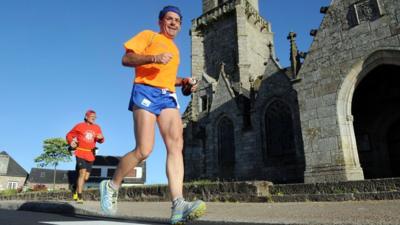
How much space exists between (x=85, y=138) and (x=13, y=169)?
180ft

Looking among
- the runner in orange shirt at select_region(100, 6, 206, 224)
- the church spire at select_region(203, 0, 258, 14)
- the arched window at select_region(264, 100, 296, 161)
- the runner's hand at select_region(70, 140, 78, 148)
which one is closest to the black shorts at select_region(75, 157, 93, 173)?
the runner's hand at select_region(70, 140, 78, 148)

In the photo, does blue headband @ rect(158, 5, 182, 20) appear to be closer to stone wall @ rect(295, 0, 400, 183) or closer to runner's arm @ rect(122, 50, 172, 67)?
runner's arm @ rect(122, 50, 172, 67)

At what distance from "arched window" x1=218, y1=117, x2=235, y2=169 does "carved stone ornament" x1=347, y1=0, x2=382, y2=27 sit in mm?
11152

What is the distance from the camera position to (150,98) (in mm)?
3039

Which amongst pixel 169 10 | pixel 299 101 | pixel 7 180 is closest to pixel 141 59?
pixel 169 10

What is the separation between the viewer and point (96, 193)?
35.0ft

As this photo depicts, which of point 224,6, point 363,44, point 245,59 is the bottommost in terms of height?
point 363,44

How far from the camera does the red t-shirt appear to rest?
687cm

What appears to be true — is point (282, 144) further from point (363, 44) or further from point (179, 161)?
point (179, 161)

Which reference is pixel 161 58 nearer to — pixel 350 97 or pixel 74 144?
pixel 74 144

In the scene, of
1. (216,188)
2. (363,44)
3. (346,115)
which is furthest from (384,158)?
(216,188)

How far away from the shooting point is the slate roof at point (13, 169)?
52.6 metres

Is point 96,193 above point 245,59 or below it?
below

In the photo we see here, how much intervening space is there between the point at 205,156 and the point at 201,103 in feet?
13.6
